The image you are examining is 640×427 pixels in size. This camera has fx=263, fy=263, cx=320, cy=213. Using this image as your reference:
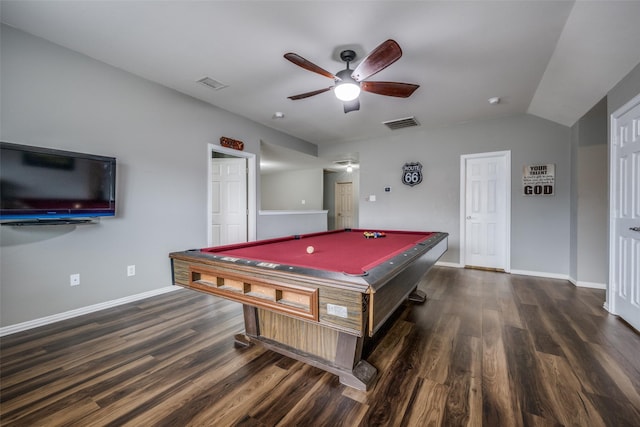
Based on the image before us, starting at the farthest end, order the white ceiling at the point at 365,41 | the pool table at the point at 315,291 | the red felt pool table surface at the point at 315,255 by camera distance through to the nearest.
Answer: the white ceiling at the point at 365,41 → the red felt pool table surface at the point at 315,255 → the pool table at the point at 315,291

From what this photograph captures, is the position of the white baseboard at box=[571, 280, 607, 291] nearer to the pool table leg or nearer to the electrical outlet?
the pool table leg

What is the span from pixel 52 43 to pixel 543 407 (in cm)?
448

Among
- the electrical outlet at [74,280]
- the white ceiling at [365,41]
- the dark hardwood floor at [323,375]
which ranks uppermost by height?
the white ceiling at [365,41]

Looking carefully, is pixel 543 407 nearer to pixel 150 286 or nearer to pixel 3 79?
pixel 150 286

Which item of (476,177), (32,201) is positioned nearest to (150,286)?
(32,201)

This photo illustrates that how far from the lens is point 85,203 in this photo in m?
2.48

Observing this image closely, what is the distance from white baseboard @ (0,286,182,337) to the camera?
7.15 ft

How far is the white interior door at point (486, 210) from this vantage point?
4.18m

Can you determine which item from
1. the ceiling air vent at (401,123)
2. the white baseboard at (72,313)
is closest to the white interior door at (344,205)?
the ceiling air vent at (401,123)

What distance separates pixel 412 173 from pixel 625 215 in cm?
282

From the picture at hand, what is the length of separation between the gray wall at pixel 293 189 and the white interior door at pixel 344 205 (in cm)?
101

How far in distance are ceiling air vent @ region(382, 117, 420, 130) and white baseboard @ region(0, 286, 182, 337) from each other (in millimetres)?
4125

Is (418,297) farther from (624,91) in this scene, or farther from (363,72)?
(624,91)

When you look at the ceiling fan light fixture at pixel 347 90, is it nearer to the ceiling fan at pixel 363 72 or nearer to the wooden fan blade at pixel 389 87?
the ceiling fan at pixel 363 72
